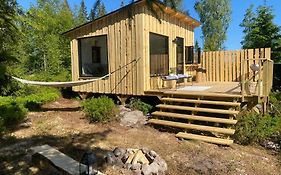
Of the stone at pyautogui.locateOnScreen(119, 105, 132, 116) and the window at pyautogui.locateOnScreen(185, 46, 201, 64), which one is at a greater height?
the window at pyautogui.locateOnScreen(185, 46, 201, 64)

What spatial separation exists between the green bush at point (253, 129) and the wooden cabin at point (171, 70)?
0.19 m

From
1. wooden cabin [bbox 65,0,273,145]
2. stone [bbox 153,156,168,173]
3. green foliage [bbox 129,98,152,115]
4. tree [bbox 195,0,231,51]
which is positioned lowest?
stone [bbox 153,156,168,173]

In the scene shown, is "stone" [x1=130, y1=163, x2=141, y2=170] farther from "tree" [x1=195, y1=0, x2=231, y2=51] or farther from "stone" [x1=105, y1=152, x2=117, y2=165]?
"tree" [x1=195, y1=0, x2=231, y2=51]

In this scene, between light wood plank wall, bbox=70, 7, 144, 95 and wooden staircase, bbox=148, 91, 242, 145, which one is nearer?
wooden staircase, bbox=148, 91, 242, 145

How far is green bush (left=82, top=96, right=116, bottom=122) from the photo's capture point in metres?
6.59

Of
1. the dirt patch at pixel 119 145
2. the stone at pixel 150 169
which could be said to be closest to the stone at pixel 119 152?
the dirt patch at pixel 119 145

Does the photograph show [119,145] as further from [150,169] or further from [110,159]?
[150,169]

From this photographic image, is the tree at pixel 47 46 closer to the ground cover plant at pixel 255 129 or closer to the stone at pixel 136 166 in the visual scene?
the ground cover plant at pixel 255 129

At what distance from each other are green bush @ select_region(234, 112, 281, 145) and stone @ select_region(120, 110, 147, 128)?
7.60ft

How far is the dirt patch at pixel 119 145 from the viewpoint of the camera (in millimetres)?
4176

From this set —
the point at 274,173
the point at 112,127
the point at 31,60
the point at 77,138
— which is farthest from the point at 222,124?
the point at 31,60

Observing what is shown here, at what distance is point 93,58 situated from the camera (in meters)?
11.5

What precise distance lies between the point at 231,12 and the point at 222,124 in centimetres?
2131

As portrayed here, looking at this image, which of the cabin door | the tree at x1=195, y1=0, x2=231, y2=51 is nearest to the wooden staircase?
the cabin door
